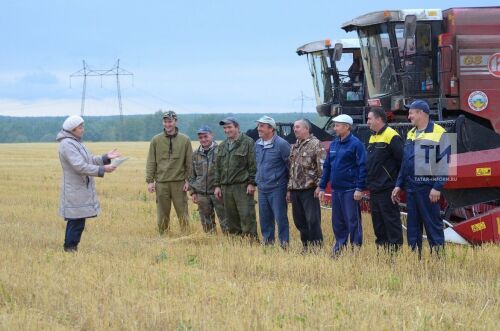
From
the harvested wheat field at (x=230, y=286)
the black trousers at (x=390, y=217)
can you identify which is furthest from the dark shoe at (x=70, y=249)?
the black trousers at (x=390, y=217)

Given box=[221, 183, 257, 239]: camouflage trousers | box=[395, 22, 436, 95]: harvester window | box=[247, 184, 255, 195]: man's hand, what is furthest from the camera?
box=[395, 22, 436, 95]: harvester window

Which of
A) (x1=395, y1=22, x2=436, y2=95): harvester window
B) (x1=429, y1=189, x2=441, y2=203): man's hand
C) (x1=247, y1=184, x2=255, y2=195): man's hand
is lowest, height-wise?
(x1=247, y1=184, x2=255, y2=195): man's hand

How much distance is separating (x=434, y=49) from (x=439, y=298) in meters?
7.72

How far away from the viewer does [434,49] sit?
44.8 feet

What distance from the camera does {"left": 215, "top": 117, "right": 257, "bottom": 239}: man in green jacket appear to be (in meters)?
10.4

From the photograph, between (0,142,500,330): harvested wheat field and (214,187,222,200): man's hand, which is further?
(214,187,222,200): man's hand

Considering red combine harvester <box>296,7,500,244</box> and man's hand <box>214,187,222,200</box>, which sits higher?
red combine harvester <box>296,7,500,244</box>

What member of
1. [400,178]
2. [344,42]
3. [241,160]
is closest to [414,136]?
[400,178]

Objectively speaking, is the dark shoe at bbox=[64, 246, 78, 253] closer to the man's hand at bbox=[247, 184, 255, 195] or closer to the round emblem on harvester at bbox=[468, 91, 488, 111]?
the man's hand at bbox=[247, 184, 255, 195]

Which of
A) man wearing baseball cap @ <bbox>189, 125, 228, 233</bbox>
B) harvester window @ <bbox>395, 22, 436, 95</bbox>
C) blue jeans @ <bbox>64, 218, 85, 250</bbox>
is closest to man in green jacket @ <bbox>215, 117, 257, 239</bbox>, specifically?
man wearing baseball cap @ <bbox>189, 125, 228, 233</bbox>

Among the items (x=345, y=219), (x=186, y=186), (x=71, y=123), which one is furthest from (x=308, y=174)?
(x=71, y=123)

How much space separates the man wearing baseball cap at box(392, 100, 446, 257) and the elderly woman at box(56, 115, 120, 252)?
3.09 meters

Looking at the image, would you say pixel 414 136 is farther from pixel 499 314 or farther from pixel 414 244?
pixel 499 314

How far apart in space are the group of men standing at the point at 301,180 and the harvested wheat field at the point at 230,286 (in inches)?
13.9
